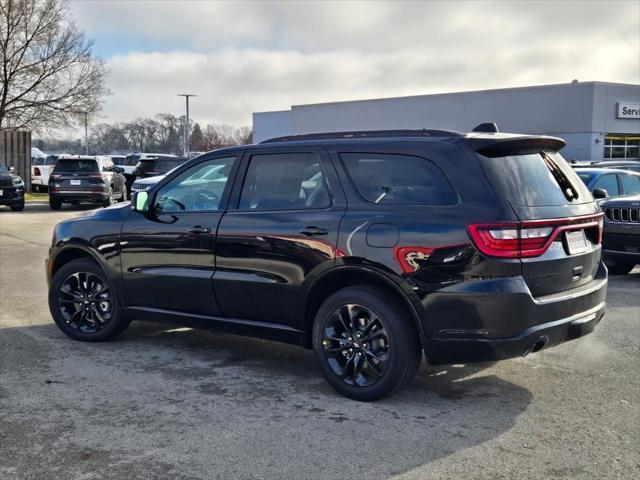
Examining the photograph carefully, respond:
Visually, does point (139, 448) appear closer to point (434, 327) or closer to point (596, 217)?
point (434, 327)

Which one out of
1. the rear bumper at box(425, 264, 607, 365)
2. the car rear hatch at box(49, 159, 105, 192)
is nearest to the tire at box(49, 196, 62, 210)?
the car rear hatch at box(49, 159, 105, 192)

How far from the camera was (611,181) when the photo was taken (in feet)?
37.8

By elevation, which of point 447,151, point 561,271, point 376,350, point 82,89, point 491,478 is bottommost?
point 491,478

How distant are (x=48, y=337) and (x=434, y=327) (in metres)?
3.81

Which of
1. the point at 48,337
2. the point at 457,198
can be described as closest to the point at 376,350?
the point at 457,198

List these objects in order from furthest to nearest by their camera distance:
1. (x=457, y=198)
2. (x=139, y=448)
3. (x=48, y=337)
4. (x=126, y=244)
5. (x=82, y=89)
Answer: (x=82, y=89), (x=48, y=337), (x=126, y=244), (x=457, y=198), (x=139, y=448)

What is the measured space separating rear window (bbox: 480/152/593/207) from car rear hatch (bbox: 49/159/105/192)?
1935 centimetres

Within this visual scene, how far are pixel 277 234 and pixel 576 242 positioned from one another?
2.07 metres

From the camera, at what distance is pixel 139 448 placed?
4121 millimetres

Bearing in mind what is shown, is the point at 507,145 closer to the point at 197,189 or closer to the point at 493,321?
the point at 493,321

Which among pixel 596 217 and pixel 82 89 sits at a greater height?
pixel 82 89

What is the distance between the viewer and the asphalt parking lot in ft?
12.9

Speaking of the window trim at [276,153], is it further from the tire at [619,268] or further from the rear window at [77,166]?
the rear window at [77,166]

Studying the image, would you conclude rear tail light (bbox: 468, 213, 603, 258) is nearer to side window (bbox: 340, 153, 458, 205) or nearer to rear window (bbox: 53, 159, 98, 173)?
side window (bbox: 340, 153, 458, 205)
